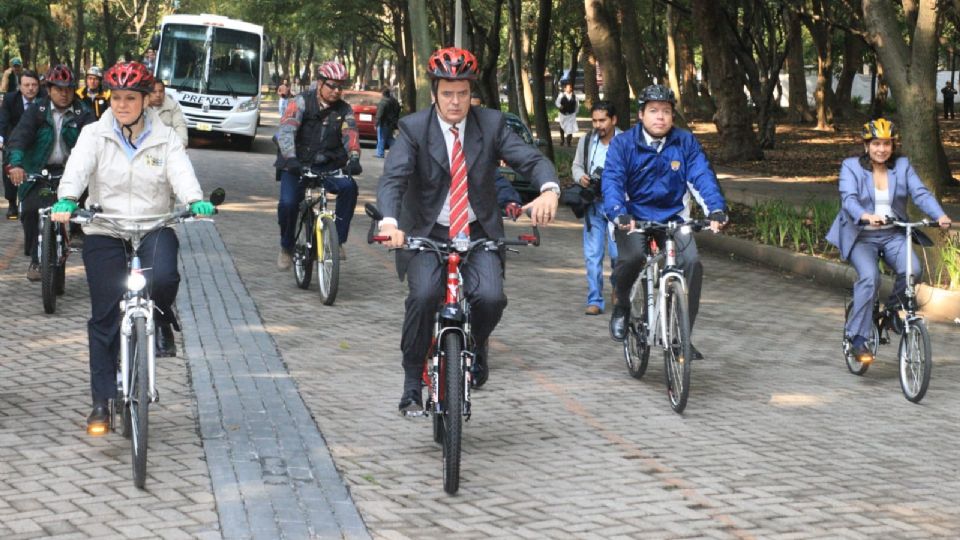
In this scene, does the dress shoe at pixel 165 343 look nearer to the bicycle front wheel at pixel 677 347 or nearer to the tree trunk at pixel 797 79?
the bicycle front wheel at pixel 677 347

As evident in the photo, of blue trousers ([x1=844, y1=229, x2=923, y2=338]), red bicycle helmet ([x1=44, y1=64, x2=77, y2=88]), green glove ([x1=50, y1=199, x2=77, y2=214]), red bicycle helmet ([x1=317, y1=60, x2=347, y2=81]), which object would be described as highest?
red bicycle helmet ([x1=317, y1=60, x2=347, y2=81])

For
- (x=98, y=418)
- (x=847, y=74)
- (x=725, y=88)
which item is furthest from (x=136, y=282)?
(x=847, y=74)

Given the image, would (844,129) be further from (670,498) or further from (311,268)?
(670,498)

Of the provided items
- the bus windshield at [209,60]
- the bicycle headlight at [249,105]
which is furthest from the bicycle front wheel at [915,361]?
the bus windshield at [209,60]

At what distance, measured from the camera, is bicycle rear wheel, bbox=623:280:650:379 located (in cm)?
912

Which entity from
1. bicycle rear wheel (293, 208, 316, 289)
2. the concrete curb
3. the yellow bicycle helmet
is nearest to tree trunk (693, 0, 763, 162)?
the concrete curb

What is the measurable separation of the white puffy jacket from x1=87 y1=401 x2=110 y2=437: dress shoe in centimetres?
82

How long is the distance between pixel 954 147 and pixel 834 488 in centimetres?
2978

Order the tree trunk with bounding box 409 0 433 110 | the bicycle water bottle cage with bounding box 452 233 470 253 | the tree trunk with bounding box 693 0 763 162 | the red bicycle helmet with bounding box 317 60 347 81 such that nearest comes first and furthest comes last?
the bicycle water bottle cage with bounding box 452 233 470 253 < the red bicycle helmet with bounding box 317 60 347 81 < the tree trunk with bounding box 409 0 433 110 < the tree trunk with bounding box 693 0 763 162

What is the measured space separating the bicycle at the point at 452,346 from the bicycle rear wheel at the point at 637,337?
2.37m

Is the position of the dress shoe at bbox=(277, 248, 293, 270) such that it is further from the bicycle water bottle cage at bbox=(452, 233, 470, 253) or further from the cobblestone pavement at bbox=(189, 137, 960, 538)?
the bicycle water bottle cage at bbox=(452, 233, 470, 253)

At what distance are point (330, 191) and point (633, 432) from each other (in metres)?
5.53

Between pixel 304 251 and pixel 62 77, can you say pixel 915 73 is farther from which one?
pixel 62 77

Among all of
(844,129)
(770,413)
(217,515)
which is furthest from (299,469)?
(844,129)
